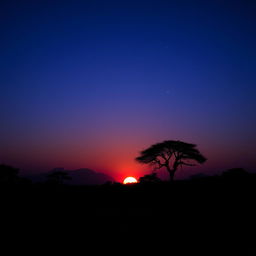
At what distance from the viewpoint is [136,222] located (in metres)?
3.77

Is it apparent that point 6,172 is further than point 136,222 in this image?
Yes

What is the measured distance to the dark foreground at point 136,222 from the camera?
279 centimetres

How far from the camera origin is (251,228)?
3.11 metres

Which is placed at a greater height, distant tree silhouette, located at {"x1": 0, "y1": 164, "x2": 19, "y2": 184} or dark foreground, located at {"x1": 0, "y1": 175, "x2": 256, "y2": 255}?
distant tree silhouette, located at {"x1": 0, "y1": 164, "x2": 19, "y2": 184}

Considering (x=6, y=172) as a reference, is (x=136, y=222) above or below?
below

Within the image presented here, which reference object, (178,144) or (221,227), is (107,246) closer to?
(221,227)

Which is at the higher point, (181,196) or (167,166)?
(167,166)

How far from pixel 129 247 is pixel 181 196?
305cm

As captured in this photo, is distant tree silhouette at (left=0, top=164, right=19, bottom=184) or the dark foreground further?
distant tree silhouette at (left=0, top=164, right=19, bottom=184)

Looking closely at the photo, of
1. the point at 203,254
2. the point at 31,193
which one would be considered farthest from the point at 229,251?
the point at 31,193

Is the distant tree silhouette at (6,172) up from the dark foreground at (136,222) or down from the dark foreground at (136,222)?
up

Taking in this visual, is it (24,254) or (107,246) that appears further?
(107,246)

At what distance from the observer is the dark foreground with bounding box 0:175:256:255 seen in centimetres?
279

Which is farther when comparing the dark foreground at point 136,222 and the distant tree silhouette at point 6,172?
the distant tree silhouette at point 6,172
